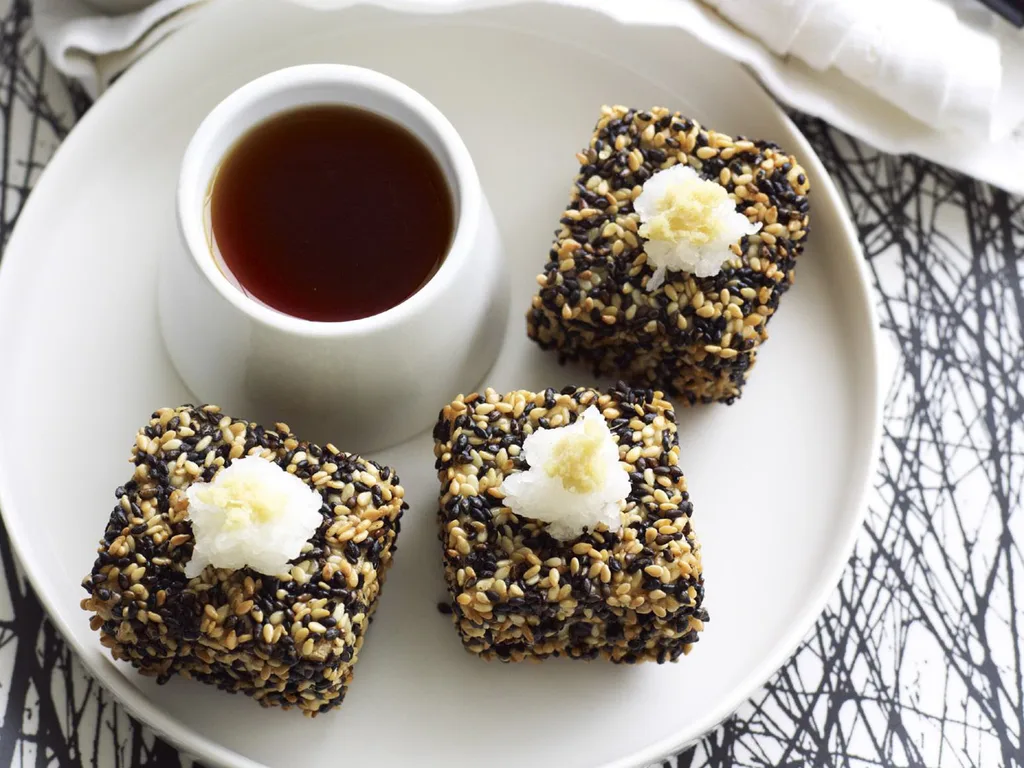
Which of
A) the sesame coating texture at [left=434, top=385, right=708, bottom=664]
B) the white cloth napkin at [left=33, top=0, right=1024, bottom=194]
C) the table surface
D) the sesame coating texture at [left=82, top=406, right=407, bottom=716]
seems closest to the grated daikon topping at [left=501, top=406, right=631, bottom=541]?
the sesame coating texture at [left=434, top=385, right=708, bottom=664]

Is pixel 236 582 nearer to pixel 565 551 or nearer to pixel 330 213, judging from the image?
pixel 565 551

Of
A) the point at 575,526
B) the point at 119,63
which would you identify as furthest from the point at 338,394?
the point at 119,63

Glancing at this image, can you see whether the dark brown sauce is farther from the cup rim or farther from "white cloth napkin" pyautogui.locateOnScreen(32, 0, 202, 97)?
"white cloth napkin" pyautogui.locateOnScreen(32, 0, 202, 97)

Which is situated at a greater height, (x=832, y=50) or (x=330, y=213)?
(x=832, y=50)

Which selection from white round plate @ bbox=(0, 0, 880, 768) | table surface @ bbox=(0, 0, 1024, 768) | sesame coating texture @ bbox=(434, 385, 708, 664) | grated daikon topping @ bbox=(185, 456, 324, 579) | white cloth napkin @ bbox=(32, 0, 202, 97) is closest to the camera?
grated daikon topping @ bbox=(185, 456, 324, 579)

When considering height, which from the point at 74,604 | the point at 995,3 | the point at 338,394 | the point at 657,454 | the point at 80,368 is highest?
the point at 995,3

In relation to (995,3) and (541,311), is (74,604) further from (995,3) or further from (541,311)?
(995,3)

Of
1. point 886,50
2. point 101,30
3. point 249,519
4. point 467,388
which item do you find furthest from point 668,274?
point 101,30
